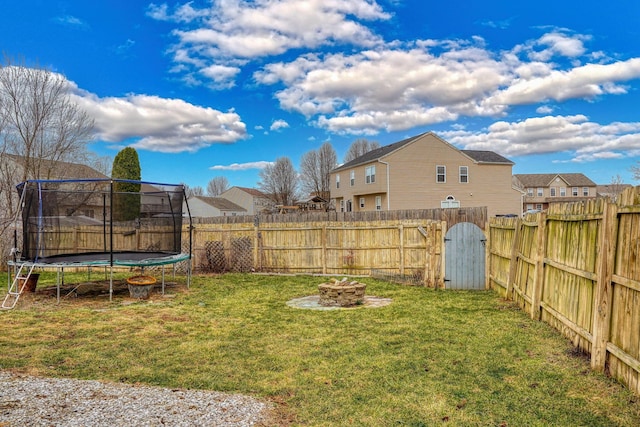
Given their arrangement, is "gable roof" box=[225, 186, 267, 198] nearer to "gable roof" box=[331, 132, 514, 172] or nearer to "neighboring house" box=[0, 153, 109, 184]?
"gable roof" box=[331, 132, 514, 172]

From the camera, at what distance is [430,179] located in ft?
86.9

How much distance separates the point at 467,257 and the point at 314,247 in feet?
15.0

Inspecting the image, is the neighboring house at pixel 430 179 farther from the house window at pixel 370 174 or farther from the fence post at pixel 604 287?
the fence post at pixel 604 287

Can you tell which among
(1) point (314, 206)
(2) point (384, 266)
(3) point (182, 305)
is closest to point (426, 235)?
(2) point (384, 266)

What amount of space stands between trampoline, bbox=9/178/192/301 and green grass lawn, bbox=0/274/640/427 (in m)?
1.25

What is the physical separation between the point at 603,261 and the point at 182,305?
718 cm

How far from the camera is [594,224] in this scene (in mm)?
4391

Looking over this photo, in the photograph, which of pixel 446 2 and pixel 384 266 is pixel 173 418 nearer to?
pixel 384 266

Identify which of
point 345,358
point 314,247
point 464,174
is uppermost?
point 464,174

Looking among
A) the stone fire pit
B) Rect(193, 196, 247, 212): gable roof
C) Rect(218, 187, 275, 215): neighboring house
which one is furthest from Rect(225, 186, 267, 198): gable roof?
the stone fire pit

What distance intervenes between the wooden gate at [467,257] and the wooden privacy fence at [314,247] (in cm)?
92

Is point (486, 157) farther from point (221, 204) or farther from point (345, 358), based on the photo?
point (221, 204)

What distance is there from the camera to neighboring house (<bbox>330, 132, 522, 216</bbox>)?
1019 inches

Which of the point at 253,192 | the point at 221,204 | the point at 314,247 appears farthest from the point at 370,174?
the point at 253,192
